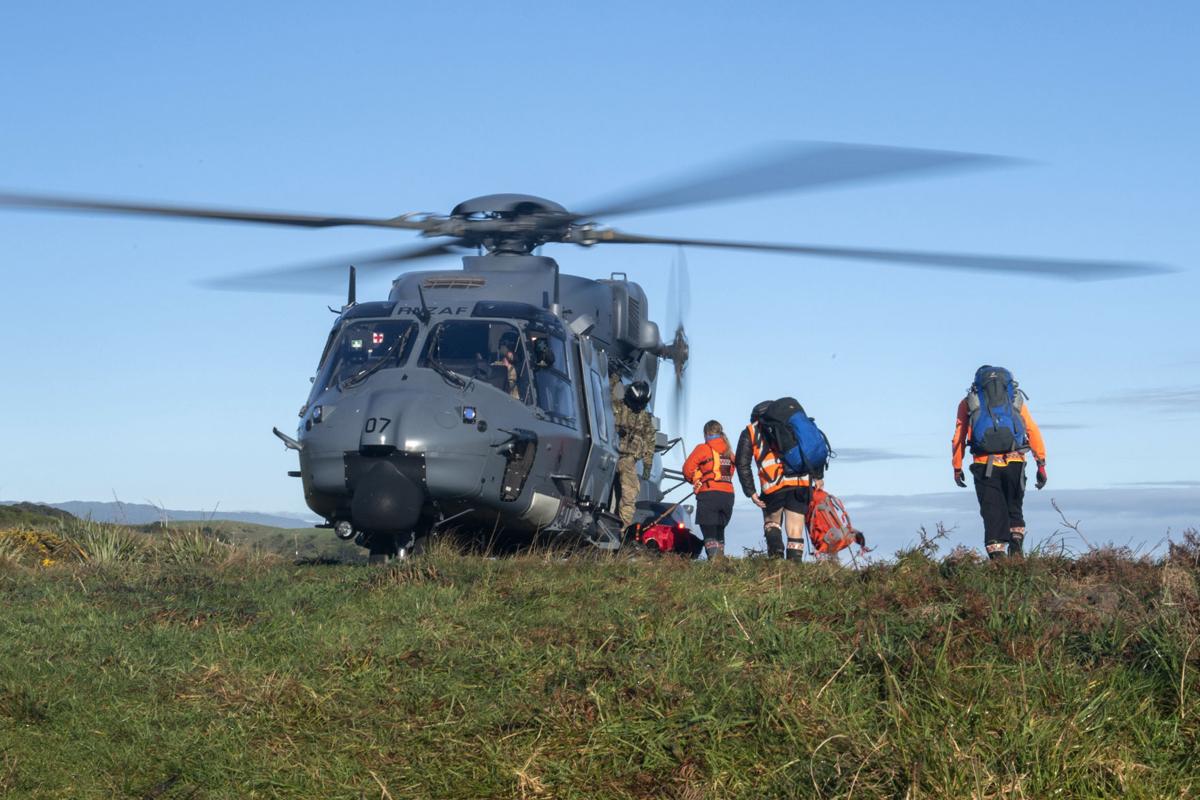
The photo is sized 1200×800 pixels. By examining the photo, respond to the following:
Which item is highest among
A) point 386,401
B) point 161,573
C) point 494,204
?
point 494,204

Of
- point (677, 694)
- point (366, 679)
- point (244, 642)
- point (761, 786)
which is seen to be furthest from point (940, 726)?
point (244, 642)

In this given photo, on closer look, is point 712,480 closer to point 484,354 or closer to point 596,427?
→ point 596,427

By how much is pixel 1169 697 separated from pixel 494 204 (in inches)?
385

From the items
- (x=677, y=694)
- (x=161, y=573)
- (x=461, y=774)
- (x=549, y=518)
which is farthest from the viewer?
(x=549, y=518)

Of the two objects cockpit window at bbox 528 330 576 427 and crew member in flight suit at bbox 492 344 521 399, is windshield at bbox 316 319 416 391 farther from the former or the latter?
cockpit window at bbox 528 330 576 427

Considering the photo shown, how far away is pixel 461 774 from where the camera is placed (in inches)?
225

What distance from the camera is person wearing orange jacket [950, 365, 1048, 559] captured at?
40.6ft

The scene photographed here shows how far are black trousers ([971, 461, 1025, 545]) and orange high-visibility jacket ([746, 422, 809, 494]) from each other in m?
1.70

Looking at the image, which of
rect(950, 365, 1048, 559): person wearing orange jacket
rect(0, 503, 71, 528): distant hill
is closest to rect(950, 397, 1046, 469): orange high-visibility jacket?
rect(950, 365, 1048, 559): person wearing orange jacket

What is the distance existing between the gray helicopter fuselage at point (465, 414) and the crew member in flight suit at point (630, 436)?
2.51 ft

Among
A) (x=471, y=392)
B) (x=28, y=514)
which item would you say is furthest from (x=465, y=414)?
(x=28, y=514)

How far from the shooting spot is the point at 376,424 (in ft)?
39.6

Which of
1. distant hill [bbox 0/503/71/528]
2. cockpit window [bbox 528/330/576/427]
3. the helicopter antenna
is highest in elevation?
the helicopter antenna

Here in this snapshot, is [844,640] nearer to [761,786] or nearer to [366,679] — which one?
[761,786]
